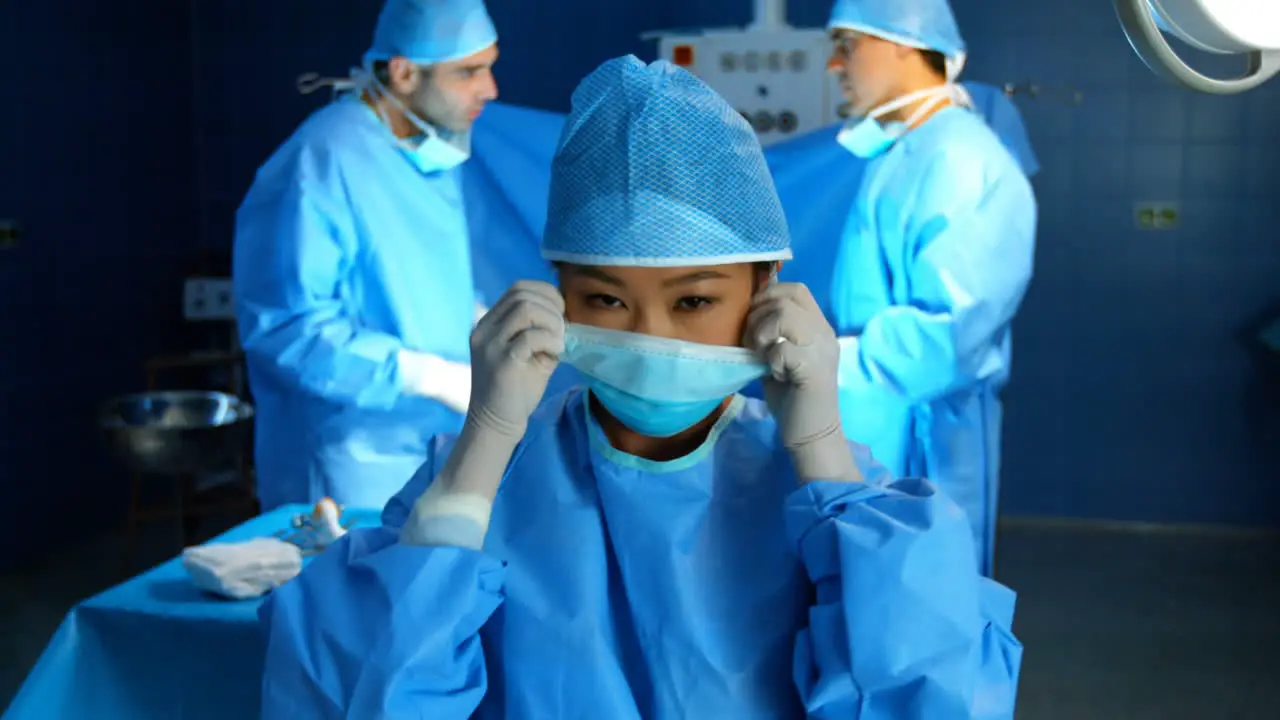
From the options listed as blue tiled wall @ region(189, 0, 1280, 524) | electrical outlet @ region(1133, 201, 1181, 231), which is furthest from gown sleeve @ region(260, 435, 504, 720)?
electrical outlet @ region(1133, 201, 1181, 231)

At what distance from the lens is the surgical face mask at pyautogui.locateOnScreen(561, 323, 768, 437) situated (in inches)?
47.6

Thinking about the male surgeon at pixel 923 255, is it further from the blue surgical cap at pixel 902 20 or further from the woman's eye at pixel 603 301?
the woman's eye at pixel 603 301

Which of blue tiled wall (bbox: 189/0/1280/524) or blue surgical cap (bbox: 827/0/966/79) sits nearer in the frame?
blue surgical cap (bbox: 827/0/966/79)

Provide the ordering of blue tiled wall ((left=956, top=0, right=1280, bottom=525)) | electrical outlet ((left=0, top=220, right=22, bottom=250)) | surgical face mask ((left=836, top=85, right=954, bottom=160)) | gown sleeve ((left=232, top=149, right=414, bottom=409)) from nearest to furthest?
1. gown sleeve ((left=232, top=149, right=414, bottom=409))
2. surgical face mask ((left=836, top=85, right=954, bottom=160))
3. electrical outlet ((left=0, top=220, right=22, bottom=250))
4. blue tiled wall ((left=956, top=0, right=1280, bottom=525))

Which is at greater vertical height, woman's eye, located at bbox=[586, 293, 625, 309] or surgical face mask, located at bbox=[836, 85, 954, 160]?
surgical face mask, located at bbox=[836, 85, 954, 160]

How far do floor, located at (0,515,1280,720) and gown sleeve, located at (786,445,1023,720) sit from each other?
237cm

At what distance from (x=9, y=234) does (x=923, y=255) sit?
10.9 ft

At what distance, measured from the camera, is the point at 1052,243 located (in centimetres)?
478

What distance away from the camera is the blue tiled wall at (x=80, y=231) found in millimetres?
4324

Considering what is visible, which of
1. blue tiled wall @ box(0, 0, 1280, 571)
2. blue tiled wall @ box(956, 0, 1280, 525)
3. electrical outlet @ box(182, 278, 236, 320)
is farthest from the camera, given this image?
electrical outlet @ box(182, 278, 236, 320)

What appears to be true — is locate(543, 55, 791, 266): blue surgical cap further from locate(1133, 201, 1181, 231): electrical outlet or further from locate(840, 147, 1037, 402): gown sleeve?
locate(1133, 201, 1181, 231): electrical outlet

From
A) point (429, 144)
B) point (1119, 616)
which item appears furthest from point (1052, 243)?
point (429, 144)

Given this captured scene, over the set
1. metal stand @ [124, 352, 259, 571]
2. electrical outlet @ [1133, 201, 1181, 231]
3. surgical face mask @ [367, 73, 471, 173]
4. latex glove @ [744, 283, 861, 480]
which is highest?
surgical face mask @ [367, 73, 471, 173]

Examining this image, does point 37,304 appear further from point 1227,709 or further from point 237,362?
point 1227,709
